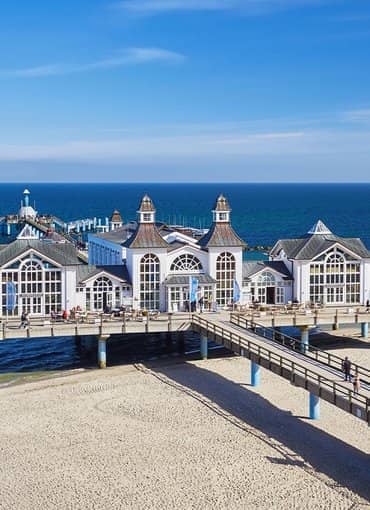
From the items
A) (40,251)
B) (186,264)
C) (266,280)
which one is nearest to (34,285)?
(40,251)

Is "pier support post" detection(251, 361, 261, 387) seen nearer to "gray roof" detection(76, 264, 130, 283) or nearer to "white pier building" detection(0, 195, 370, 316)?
"white pier building" detection(0, 195, 370, 316)

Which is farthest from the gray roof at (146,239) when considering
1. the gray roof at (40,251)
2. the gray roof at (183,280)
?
the gray roof at (40,251)

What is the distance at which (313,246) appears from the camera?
156 feet

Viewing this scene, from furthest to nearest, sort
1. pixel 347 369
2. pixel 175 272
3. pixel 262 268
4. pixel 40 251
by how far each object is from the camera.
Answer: pixel 262 268, pixel 175 272, pixel 40 251, pixel 347 369

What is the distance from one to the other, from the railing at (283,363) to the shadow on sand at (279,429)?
1.51 m

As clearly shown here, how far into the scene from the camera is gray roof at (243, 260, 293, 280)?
4697 centimetres

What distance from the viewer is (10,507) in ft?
79.0

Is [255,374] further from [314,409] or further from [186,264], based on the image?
[186,264]

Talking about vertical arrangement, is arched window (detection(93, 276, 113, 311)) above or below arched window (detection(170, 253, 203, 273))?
below

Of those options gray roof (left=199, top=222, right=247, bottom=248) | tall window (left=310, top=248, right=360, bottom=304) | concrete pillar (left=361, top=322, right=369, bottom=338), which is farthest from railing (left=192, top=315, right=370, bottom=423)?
concrete pillar (left=361, top=322, right=369, bottom=338)

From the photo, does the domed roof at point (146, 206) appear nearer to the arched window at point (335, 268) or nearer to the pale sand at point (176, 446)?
the arched window at point (335, 268)

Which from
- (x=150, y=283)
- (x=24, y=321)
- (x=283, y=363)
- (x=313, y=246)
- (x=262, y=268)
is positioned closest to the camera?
(x=283, y=363)

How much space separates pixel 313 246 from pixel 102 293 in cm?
1246

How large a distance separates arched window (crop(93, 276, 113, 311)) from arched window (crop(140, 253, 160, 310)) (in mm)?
1756
